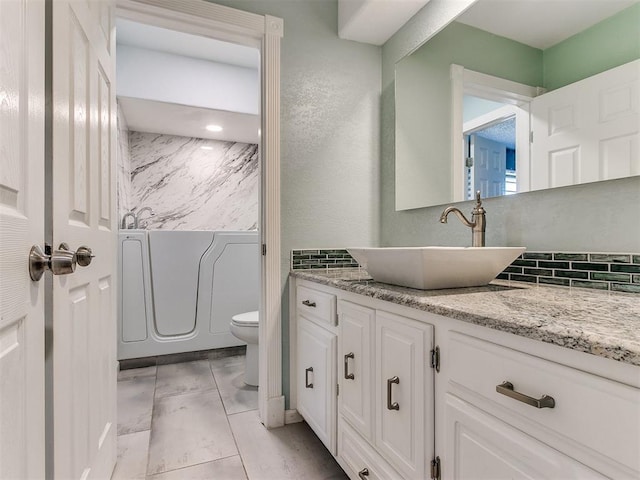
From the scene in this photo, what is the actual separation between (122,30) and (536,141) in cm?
260

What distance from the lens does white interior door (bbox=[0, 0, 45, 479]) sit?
59 cm

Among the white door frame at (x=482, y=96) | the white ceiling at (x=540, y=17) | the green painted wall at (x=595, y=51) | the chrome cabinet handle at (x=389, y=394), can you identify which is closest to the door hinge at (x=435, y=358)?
the chrome cabinet handle at (x=389, y=394)

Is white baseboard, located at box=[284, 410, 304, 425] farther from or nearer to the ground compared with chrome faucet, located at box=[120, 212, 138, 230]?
nearer to the ground

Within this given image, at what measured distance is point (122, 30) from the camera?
2.41 meters

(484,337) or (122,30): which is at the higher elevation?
(122,30)

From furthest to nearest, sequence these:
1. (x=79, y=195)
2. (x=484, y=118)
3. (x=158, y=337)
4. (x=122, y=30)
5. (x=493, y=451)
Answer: (x=158, y=337)
(x=122, y=30)
(x=484, y=118)
(x=79, y=195)
(x=493, y=451)

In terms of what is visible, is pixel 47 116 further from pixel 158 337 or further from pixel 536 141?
pixel 158 337

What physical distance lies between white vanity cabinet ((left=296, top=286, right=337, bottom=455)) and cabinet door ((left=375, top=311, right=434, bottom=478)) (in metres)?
0.34

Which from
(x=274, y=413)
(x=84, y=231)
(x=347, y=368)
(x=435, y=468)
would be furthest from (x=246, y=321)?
(x=435, y=468)

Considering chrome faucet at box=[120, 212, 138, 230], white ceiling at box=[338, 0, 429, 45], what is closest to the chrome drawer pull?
white ceiling at box=[338, 0, 429, 45]

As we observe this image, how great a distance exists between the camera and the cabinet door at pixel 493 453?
61 centimetres

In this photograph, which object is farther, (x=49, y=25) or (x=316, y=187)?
(x=316, y=187)

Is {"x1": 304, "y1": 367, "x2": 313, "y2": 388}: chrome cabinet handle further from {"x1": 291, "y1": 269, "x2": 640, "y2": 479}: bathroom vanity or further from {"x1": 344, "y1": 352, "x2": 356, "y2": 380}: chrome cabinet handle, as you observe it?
{"x1": 344, "y1": 352, "x2": 356, "y2": 380}: chrome cabinet handle

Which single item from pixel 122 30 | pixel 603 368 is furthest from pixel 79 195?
pixel 122 30
